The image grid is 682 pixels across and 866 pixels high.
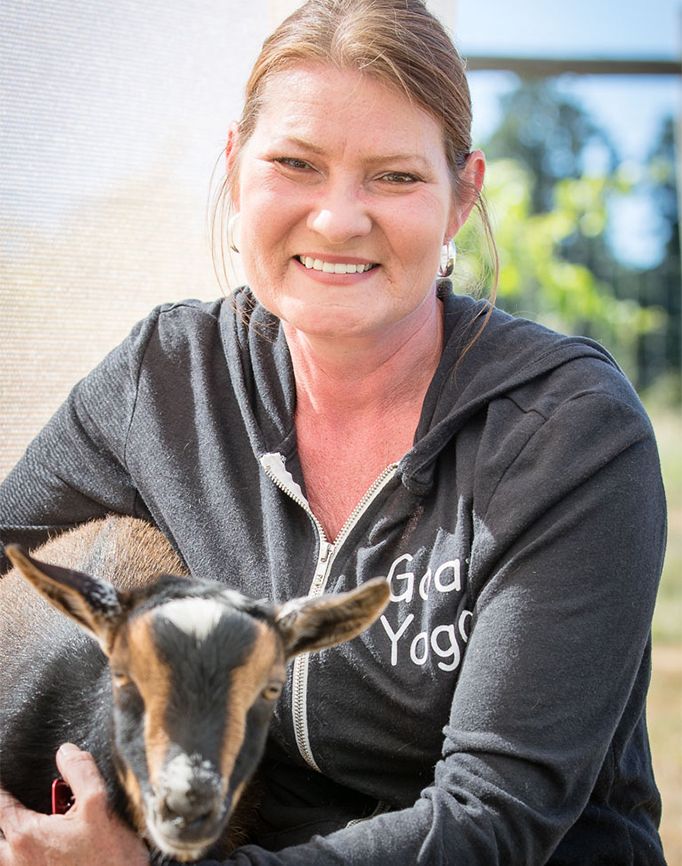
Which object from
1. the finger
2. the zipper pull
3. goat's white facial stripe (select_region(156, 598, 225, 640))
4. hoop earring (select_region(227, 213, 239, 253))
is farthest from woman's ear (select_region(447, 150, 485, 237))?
the finger

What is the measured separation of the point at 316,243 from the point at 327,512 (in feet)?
1.74

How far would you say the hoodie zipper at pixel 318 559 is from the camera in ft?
7.54

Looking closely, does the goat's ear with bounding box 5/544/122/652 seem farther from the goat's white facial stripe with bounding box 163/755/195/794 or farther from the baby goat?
the goat's white facial stripe with bounding box 163/755/195/794

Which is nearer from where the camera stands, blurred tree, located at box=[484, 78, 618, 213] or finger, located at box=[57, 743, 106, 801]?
finger, located at box=[57, 743, 106, 801]

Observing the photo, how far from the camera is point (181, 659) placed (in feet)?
5.84

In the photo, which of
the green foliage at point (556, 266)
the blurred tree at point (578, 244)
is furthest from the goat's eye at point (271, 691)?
the green foliage at point (556, 266)

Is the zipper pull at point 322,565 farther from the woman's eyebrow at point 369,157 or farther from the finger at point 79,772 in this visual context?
the woman's eyebrow at point 369,157

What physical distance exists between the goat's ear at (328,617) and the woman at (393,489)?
10.8 inches

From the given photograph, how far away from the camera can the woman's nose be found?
90.9 inches

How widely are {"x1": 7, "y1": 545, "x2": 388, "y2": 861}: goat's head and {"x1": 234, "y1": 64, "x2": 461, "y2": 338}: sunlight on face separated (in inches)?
26.3

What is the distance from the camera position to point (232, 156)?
8.59 feet

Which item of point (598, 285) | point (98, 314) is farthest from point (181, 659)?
point (598, 285)

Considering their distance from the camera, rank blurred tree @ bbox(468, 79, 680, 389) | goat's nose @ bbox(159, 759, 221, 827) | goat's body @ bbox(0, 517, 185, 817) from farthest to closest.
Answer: blurred tree @ bbox(468, 79, 680, 389)
goat's body @ bbox(0, 517, 185, 817)
goat's nose @ bbox(159, 759, 221, 827)

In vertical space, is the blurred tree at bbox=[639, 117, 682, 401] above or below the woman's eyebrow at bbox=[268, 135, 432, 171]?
below
